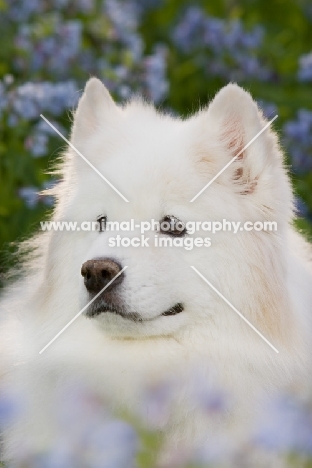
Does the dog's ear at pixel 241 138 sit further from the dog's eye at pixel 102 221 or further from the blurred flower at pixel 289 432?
the blurred flower at pixel 289 432

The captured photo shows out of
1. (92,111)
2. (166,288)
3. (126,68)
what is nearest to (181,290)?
(166,288)

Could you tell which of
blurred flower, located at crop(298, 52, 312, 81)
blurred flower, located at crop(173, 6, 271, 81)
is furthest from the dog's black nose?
blurred flower, located at crop(173, 6, 271, 81)

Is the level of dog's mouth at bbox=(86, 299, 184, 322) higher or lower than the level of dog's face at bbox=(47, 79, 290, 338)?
lower

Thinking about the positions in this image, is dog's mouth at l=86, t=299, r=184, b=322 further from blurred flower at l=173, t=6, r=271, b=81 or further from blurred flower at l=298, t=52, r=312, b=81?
blurred flower at l=173, t=6, r=271, b=81

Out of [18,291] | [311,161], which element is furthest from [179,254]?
[311,161]

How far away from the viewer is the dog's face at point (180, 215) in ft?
10.9

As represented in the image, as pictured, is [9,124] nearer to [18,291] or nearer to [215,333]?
[18,291]

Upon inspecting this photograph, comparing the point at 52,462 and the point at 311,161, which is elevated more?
the point at 311,161

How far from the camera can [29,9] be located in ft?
24.3

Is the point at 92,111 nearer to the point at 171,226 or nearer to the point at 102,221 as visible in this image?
the point at 102,221

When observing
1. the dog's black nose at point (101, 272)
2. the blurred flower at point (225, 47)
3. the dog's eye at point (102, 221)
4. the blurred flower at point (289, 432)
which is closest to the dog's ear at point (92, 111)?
the dog's eye at point (102, 221)

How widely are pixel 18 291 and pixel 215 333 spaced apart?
145 centimetres

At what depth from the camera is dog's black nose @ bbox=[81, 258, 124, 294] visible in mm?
3256

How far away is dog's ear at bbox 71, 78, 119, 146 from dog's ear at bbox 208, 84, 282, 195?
57 cm
